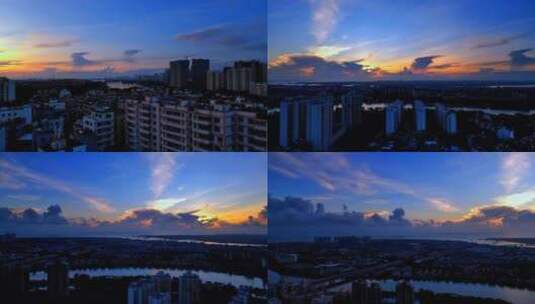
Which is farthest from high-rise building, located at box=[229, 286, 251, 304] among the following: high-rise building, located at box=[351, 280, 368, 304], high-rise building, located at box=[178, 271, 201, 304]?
high-rise building, located at box=[351, 280, 368, 304]

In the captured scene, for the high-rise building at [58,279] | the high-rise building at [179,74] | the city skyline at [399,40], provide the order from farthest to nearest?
the high-rise building at [58,279]
the high-rise building at [179,74]
the city skyline at [399,40]

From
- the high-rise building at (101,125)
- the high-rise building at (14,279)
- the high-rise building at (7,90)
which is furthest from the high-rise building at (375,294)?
the high-rise building at (7,90)

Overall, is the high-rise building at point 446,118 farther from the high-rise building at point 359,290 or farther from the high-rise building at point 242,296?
the high-rise building at point 242,296

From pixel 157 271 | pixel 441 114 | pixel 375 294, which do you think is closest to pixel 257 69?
pixel 441 114

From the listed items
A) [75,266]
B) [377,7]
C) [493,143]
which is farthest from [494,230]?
[75,266]

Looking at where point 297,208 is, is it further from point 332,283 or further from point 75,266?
point 75,266
